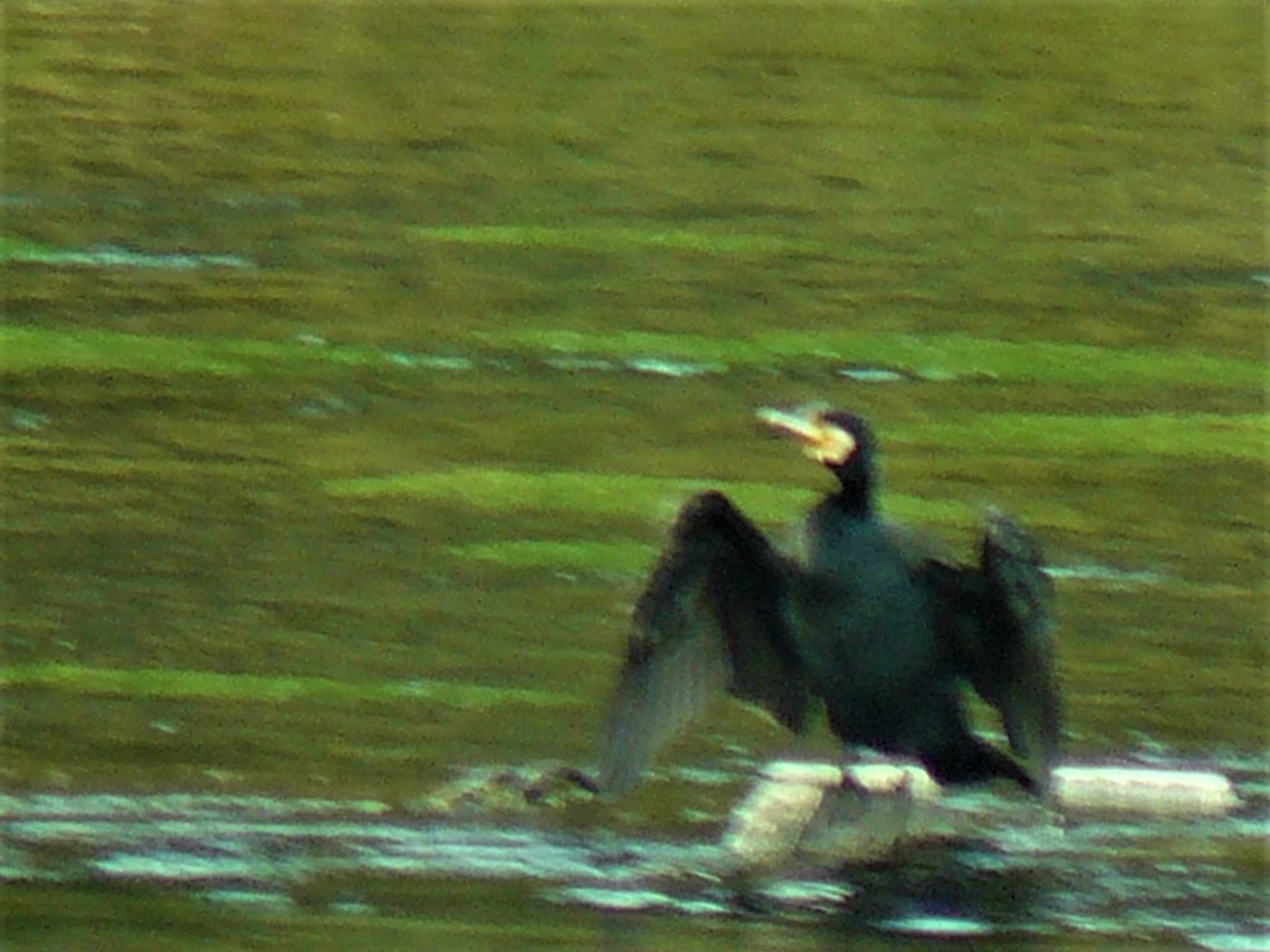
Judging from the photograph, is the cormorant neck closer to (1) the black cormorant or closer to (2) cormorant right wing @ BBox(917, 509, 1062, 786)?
(1) the black cormorant

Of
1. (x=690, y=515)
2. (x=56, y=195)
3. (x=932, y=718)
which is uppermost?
(x=690, y=515)

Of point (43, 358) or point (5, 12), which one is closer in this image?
point (43, 358)

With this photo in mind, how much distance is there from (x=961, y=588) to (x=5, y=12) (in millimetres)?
12773

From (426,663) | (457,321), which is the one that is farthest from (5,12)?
(426,663)

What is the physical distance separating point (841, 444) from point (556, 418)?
494cm

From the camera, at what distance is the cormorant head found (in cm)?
900

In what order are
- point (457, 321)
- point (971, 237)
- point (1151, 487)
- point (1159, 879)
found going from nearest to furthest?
point (1159, 879) < point (1151, 487) < point (457, 321) < point (971, 237)

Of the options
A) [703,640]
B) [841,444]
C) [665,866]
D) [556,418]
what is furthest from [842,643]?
[556,418]

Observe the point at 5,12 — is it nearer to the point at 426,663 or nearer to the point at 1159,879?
the point at 426,663

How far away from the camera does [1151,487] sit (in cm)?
1293

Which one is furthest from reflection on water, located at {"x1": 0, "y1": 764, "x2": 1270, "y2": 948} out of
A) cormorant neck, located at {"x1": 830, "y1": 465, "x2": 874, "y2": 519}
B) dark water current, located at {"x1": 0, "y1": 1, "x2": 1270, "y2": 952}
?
cormorant neck, located at {"x1": 830, "y1": 465, "x2": 874, "y2": 519}

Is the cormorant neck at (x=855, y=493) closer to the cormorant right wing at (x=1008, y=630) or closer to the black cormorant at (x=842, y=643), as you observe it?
the black cormorant at (x=842, y=643)

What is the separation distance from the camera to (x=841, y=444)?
9039 millimetres

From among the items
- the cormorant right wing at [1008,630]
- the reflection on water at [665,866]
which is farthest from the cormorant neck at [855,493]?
the reflection on water at [665,866]
